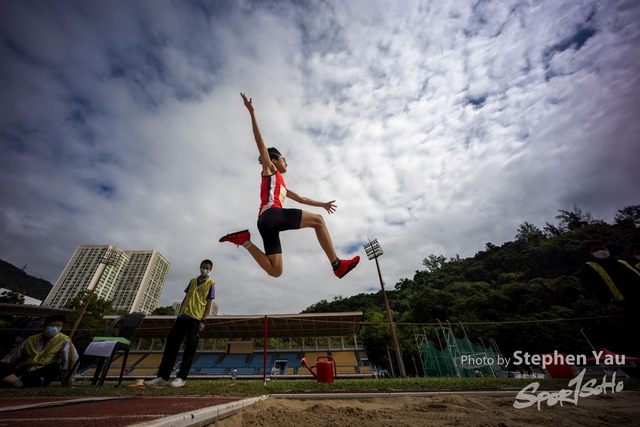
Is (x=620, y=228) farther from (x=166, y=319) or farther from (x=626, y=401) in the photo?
(x=166, y=319)

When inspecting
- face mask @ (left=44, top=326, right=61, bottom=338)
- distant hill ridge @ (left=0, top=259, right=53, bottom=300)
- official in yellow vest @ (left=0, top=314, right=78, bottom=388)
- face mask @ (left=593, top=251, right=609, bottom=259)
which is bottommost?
official in yellow vest @ (left=0, top=314, right=78, bottom=388)

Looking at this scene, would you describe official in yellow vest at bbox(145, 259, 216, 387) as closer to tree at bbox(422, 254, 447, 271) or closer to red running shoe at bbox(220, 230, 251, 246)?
red running shoe at bbox(220, 230, 251, 246)

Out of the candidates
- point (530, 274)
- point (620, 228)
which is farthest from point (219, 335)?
point (620, 228)

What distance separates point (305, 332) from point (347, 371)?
676cm

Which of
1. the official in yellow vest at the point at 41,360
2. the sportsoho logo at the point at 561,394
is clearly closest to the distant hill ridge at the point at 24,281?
the official in yellow vest at the point at 41,360

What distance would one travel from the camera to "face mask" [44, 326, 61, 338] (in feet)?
13.9

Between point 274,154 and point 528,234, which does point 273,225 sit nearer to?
point 274,154

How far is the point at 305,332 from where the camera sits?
31109 mm

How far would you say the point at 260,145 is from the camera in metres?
3.40

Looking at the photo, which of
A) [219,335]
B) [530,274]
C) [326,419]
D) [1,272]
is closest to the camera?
[326,419]

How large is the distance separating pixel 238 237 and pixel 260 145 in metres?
1.27

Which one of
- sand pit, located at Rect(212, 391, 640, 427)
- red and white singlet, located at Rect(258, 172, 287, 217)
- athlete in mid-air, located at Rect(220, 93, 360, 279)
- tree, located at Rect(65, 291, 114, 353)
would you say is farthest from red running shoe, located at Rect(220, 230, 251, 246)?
tree, located at Rect(65, 291, 114, 353)

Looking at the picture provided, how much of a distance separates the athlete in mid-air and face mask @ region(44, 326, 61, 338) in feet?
11.7

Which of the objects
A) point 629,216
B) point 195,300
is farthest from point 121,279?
point 629,216
